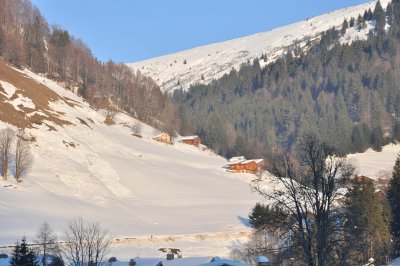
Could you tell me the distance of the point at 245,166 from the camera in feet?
354

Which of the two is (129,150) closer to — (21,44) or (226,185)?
(226,185)

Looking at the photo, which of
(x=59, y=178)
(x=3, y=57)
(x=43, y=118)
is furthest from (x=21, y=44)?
(x=59, y=178)

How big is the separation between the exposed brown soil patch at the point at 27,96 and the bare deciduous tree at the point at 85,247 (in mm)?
27319

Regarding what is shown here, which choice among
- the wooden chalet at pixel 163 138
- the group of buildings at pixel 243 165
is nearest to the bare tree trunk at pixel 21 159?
the wooden chalet at pixel 163 138

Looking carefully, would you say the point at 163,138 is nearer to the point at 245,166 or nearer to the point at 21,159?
the point at 245,166

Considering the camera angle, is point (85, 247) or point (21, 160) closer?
point (85, 247)

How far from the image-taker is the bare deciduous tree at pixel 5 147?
65.9 metres

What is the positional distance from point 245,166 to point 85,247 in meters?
65.6

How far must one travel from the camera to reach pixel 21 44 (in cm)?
11650

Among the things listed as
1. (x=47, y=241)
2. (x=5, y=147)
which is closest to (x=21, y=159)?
(x=5, y=147)

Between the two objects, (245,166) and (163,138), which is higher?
(163,138)

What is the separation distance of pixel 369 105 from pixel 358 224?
564ft

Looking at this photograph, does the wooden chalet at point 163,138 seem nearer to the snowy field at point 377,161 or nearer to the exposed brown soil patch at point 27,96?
the exposed brown soil patch at point 27,96

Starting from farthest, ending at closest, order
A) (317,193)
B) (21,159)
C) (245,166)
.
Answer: (245,166) → (21,159) → (317,193)
